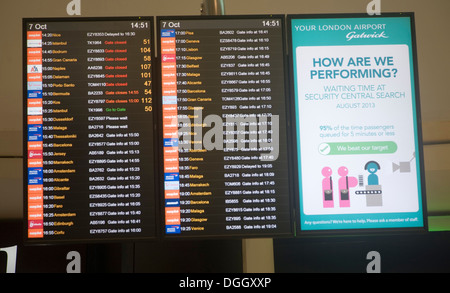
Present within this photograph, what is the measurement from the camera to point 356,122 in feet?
7.08

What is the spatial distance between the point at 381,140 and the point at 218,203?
718 millimetres

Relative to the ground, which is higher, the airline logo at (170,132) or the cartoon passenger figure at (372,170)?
the airline logo at (170,132)

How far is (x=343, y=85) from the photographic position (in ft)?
7.16

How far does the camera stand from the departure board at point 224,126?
2055 millimetres

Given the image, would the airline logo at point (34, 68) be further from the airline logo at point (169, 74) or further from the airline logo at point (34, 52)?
the airline logo at point (169, 74)

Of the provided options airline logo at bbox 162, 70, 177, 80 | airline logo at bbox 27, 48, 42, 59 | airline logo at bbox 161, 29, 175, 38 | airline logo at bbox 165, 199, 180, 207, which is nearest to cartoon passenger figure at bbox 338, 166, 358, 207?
airline logo at bbox 165, 199, 180, 207

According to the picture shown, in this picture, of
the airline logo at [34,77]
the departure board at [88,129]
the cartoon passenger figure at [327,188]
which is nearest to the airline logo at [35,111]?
the departure board at [88,129]

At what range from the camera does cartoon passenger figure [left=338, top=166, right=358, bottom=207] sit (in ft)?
6.88

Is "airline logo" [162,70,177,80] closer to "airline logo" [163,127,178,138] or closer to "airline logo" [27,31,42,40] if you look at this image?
"airline logo" [163,127,178,138]

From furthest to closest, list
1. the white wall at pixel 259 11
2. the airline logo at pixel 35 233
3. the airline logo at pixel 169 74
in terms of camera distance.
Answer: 1. the white wall at pixel 259 11
2. the airline logo at pixel 169 74
3. the airline logo at pixel 35 233

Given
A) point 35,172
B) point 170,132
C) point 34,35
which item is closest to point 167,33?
point 170,132

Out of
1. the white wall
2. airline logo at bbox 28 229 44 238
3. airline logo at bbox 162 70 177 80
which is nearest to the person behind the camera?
airline logo at bbox 28 229 44 238
